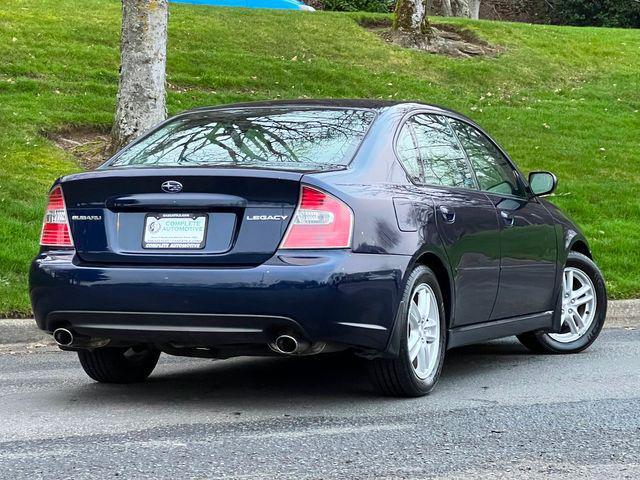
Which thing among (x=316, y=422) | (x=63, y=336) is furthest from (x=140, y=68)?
(x=316, y=422)

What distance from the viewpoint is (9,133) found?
1403cm

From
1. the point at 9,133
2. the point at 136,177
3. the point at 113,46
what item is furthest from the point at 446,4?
the point at 136,177

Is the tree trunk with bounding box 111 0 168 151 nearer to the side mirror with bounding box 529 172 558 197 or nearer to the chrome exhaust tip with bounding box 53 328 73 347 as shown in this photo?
the side mirror with bounding box 529 172 558 197

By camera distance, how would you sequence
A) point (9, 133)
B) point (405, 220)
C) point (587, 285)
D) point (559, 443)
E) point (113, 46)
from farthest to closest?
point (113, 46) → point (9, 133) → point (587, 285) → point (405, 220) → point (559, 443)

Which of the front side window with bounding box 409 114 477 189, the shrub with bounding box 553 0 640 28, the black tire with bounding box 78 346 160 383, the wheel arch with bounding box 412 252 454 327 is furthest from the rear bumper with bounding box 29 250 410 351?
the shrub with bounding box 553 0 640 28

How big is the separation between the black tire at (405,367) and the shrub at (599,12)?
39442 mm

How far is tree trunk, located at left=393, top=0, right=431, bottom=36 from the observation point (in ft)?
75.1

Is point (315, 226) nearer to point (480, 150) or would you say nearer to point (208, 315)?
point (208, 315)

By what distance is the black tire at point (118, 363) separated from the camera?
6363 mm

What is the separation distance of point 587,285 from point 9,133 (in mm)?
8431

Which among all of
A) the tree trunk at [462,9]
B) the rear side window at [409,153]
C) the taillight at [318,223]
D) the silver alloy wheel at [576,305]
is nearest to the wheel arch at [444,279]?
the rear side window at [409,153]

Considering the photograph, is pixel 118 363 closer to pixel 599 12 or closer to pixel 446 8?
pixel 446 8

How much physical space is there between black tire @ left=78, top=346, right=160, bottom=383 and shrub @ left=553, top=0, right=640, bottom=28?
3931 cm

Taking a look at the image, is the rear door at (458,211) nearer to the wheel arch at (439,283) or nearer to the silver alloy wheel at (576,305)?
the wheel arch at (439,283)
